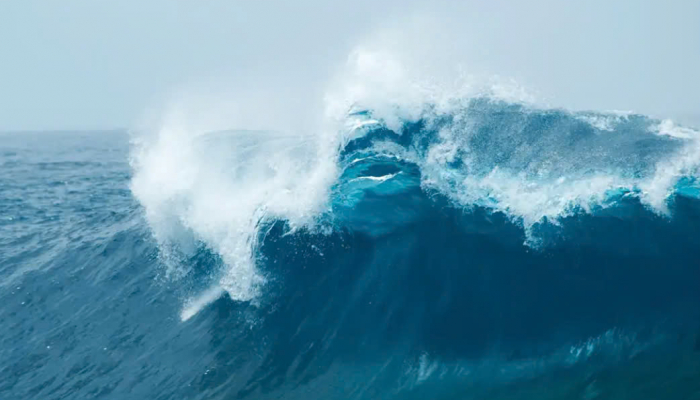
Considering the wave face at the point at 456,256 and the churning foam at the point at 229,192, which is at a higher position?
the churning foam at the point at 229,192

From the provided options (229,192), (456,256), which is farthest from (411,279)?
(229,192)

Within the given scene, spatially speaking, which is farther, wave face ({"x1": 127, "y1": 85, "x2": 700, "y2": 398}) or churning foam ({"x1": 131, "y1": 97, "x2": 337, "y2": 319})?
churning foam ({"x1": 131, "y1": 97, "x2": 337, "y2": 319})

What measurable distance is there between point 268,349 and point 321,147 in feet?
13.4

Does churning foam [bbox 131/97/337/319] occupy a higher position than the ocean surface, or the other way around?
churning foam [bbox 131/97/337/319]

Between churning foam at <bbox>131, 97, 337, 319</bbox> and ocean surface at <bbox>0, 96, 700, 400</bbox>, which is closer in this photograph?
ocean surface at <bbox>0, 96, 700, 400</bbox>

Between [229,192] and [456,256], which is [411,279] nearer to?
[456,256]

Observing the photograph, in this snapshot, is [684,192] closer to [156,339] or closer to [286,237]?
[286,237]

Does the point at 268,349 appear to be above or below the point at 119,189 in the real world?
below

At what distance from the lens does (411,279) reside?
9047mm

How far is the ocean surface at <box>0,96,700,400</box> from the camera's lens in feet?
25.6

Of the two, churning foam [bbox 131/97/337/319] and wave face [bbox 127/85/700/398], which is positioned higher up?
churning foam [bbox 131/97/337/319]

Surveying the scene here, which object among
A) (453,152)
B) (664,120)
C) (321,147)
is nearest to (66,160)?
(321,147)

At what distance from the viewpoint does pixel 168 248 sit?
479 inches

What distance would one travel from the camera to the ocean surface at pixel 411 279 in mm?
7812
